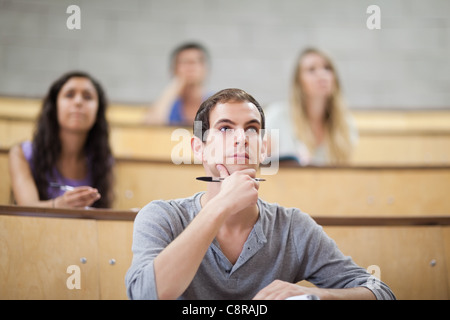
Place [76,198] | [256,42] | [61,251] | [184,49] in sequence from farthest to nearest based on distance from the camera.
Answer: [256,42], [184,49], [76,198], [61,251]

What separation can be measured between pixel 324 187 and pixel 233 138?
88 cm

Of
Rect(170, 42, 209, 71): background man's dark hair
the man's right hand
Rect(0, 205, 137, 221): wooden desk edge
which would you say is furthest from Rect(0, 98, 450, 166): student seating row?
the man's right hand

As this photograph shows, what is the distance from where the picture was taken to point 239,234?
784 millimetres

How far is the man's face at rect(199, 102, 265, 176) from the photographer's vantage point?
0.77 m

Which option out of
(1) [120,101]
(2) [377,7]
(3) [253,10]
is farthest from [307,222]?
(2) [377,7]

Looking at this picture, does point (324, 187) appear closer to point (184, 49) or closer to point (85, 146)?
point (85, 146)

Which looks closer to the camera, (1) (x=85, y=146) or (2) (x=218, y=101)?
(2) (x=218, y=101)

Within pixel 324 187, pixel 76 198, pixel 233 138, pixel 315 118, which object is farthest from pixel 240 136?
pixel 315 118

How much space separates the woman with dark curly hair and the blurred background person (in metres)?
0.87

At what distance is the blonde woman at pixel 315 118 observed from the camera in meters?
2.00

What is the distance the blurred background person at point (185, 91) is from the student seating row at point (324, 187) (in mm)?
866

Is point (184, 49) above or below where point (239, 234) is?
above

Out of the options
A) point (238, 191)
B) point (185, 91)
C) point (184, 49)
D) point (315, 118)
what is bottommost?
point (238, 191)

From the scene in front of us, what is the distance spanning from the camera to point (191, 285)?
2.41 feet
